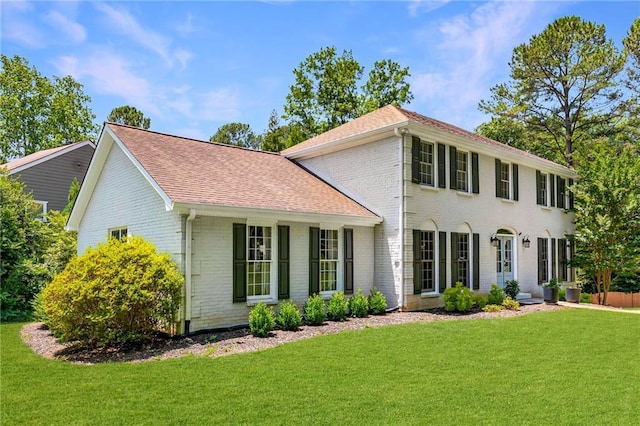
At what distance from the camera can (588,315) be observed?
13.1 m

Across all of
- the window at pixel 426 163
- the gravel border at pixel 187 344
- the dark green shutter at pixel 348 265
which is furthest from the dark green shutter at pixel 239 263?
the window at pixel 426 163

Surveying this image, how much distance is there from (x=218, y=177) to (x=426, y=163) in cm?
633

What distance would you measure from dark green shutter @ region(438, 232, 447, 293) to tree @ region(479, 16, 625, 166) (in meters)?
14.1

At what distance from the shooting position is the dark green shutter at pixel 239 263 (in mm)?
10609

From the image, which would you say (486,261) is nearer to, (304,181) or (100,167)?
(304,181)

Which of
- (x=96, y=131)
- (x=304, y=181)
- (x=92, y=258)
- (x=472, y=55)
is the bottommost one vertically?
(x=92, y=258)

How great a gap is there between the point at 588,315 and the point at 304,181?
9.27 meters

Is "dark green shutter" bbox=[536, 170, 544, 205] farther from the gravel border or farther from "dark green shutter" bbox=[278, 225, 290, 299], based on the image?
"dark green shutter" bbox=[278, 225, 290, 299]

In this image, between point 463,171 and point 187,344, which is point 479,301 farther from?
point 187,344

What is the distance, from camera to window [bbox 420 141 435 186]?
46.1 ft

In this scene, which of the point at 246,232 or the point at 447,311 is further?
the point at 447,311

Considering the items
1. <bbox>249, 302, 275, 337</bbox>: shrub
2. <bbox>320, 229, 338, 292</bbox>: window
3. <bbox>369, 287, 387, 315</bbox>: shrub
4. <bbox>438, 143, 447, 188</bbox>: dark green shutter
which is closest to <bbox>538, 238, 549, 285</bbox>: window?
<bbox>438, 143, 447, 188</bbox>: dark green shutter

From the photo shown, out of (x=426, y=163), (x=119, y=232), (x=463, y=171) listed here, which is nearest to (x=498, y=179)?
(x=463, y=171)

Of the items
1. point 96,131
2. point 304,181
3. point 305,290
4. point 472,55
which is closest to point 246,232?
point 305,290
